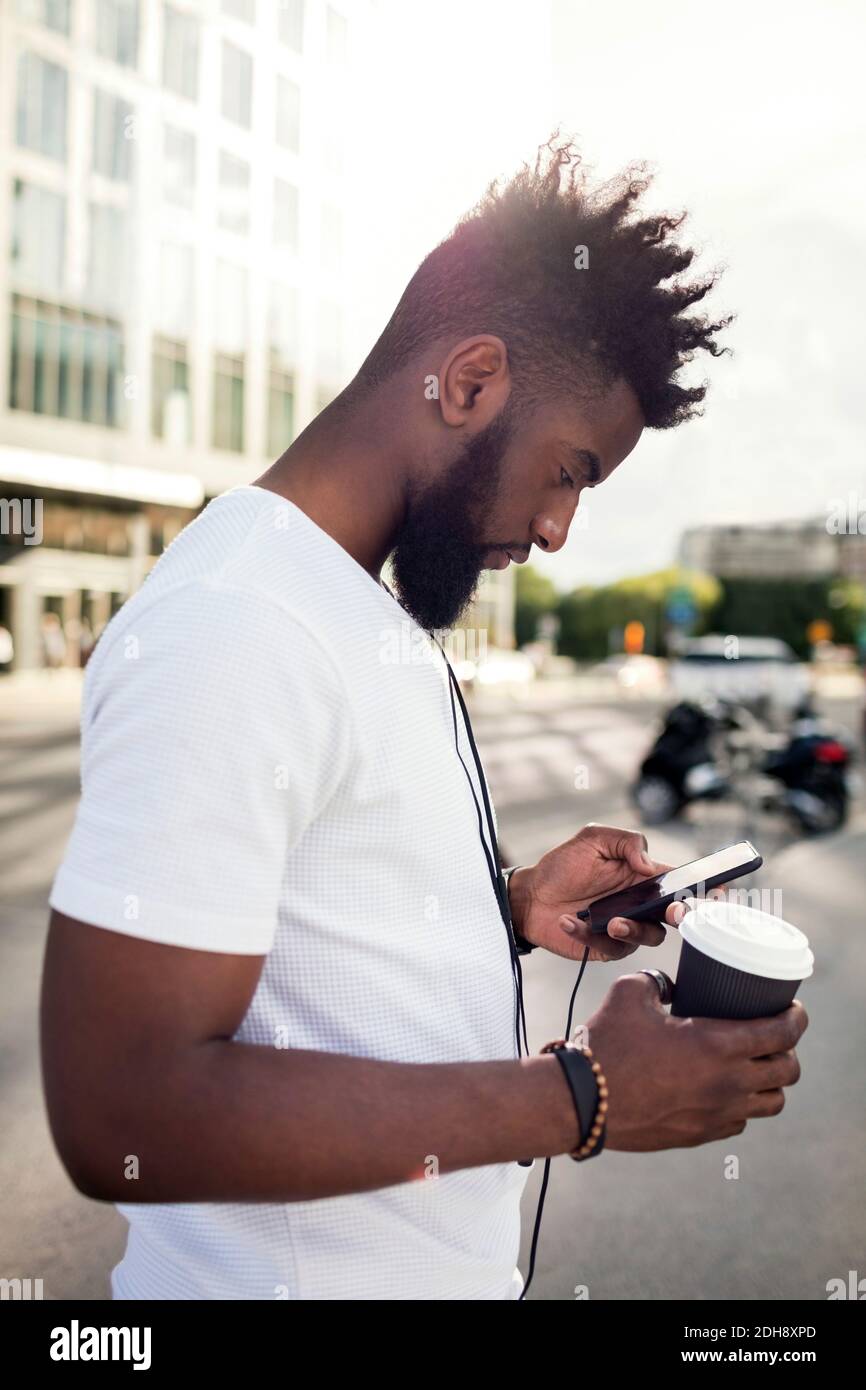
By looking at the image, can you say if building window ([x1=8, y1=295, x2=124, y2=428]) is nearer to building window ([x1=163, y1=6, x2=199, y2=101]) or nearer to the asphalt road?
building window ([x1=163, y1=6, x2=199, y2=101])

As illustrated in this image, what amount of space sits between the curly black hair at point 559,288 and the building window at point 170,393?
3095cm

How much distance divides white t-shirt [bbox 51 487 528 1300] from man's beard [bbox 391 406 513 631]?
0.15m

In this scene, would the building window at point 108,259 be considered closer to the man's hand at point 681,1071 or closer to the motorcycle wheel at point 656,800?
the motorcycle wheel at point 656,800

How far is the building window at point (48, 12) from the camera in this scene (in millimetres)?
25438

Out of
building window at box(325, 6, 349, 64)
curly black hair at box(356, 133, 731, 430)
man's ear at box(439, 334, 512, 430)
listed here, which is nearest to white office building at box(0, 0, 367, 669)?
building window at box(325, 6, 349, 64)

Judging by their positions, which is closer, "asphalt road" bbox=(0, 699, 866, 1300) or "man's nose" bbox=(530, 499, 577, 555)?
"man's nose" bbox=(530, 499, 577, 555)

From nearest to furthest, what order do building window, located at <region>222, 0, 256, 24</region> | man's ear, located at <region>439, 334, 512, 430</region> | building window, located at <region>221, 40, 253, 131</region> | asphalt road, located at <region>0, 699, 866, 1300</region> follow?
man's ear, located at <region>439, 334, 512, 430</region> → asphalt road, located at <region>0, 699, 866, 1300</region> → building window, located at <region>222, 0, 256, 24</region> → building window, located at <region>221, 40, 253, 131</region>

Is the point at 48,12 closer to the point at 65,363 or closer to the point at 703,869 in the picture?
the point at 65,363

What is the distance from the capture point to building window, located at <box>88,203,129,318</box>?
93.6ft

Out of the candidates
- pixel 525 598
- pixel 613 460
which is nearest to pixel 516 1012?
pixel 613 460

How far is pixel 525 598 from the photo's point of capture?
263 feet

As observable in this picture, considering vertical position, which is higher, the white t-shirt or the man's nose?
the man's nose

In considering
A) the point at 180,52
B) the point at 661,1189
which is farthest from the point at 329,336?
the point at 661,1189
